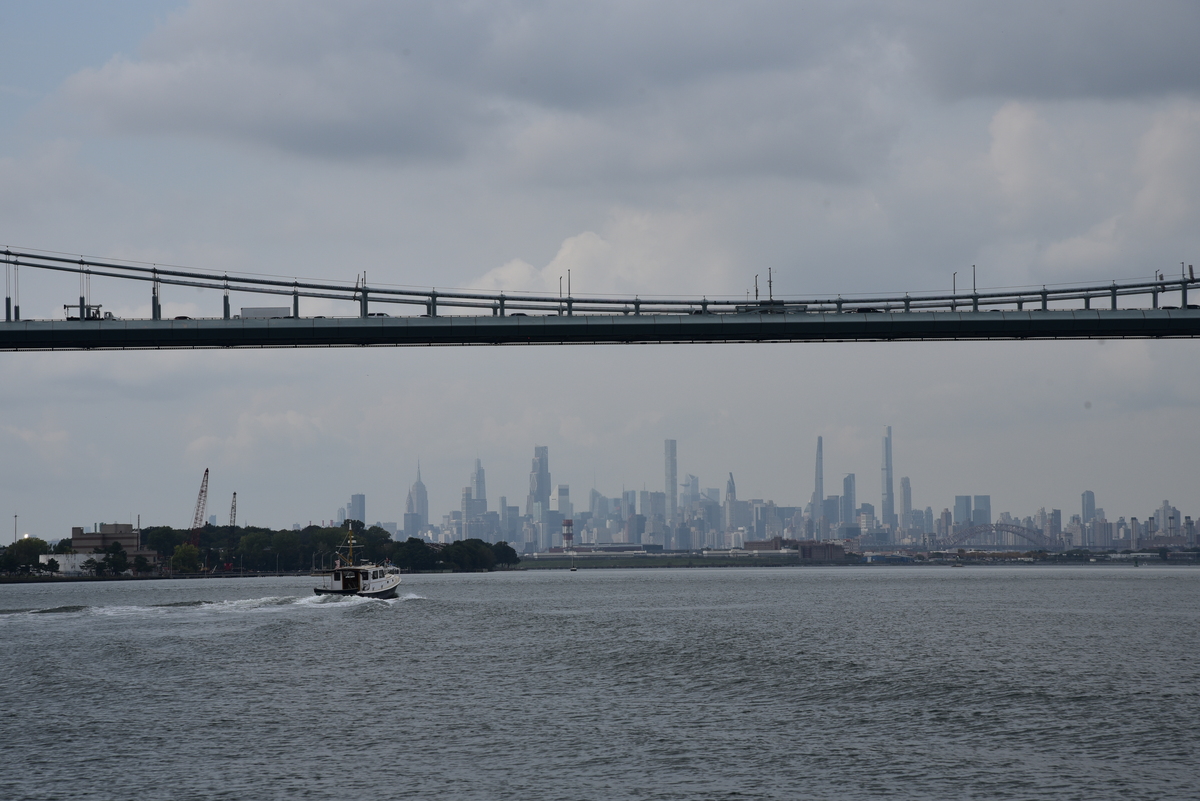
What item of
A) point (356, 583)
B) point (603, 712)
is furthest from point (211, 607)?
point (603, 712)

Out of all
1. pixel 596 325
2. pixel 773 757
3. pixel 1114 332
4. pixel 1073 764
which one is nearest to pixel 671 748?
pixel 773 757

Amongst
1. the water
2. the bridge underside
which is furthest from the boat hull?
the bridge underside

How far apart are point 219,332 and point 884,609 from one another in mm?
55745

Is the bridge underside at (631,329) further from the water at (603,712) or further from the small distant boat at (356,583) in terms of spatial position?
the small distant boat at (356,583)

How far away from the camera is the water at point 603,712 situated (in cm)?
2819

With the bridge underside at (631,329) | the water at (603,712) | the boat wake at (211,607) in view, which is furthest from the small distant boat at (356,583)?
the bridge underside at (631,329)

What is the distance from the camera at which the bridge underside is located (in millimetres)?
70562

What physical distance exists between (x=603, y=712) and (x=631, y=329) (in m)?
39.6

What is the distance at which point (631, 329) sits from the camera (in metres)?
74.2

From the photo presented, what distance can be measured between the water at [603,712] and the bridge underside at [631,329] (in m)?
18.3

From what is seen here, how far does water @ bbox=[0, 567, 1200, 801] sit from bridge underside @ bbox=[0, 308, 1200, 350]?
18.3 m

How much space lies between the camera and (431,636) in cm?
6538

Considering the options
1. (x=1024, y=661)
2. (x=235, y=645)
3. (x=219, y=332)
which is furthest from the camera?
(x=219, y=332)

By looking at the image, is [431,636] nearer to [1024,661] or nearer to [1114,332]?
[1024,661]
